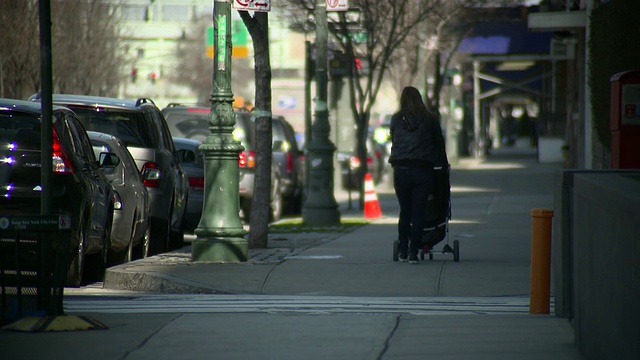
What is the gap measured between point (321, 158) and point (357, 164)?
12.9 m

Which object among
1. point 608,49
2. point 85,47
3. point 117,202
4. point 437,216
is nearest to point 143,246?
point 117,202

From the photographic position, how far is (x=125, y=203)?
1431 cm

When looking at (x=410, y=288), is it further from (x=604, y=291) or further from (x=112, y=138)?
(x=604, y=291)

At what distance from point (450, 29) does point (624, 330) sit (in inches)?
1347

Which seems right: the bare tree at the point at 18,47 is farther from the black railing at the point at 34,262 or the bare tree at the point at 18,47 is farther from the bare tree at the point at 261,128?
the black railing at the point at 34,262

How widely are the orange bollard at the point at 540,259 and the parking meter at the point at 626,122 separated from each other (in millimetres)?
3986

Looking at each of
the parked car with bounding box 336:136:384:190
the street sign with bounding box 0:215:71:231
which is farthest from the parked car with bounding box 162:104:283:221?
the street sign with bounding box 0:215:71:231

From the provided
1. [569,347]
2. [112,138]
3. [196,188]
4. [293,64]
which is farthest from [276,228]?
[293,64]

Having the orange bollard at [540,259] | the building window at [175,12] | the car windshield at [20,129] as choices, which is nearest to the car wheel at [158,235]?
the car windshield at [20,129]

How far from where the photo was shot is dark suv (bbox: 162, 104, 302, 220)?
71.7ft

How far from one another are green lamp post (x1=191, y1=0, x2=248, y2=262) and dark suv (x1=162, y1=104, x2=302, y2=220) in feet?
23.4

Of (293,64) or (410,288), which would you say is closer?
(410,288)

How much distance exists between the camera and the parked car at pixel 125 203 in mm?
14180

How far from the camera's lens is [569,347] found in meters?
8.07
